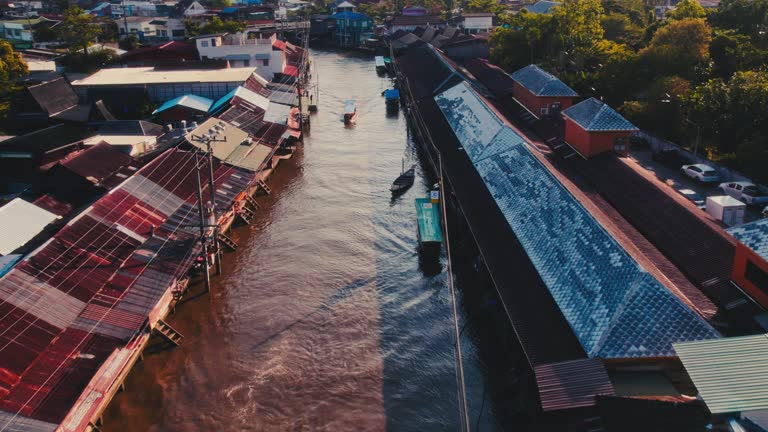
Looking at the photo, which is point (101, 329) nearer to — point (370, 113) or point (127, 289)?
point (127, 289)

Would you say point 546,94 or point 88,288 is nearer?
point 88,288

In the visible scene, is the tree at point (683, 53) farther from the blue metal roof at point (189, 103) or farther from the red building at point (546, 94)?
the blue metal roof at point (189, 103)

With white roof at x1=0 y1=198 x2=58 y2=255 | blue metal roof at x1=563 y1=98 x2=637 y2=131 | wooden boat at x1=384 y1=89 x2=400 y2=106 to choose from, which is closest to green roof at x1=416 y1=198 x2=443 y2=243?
blue metal roof at x1=563 y1=98 x2=637 y2=131

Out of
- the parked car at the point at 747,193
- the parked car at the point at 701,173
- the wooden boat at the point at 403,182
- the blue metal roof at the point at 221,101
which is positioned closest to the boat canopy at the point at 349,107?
the blue metal roof at the point at 221,101

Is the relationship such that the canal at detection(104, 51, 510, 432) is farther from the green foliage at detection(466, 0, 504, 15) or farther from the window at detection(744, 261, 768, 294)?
the green foliage at detection(466, 0, 504, 15)

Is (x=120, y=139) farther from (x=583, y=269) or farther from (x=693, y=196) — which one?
(x=693, y=196)

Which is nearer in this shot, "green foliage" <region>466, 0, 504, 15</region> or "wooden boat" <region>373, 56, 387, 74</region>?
"wooden boat" <region>373, 56, 387, 74</region>

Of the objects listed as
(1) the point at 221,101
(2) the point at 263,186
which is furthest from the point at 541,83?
(1) the point at 221,101
